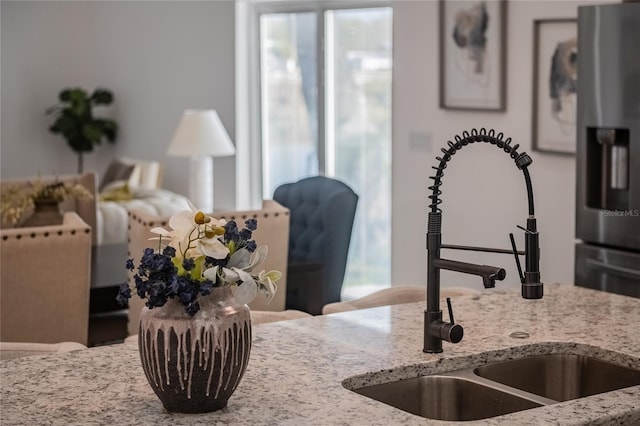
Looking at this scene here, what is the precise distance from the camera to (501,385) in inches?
93.8

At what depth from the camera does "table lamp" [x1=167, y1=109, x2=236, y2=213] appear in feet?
24.4

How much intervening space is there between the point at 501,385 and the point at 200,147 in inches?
208

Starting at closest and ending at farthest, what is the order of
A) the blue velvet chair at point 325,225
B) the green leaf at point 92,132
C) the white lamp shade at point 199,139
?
the blue velvet chair at point 325,225 < the white lamp shade at point 199,139 < the green leaf at point 92,132

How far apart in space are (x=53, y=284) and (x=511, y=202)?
246 cm

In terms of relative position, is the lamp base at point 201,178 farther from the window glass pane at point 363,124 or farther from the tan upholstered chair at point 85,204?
the tan upholstered chair at point 85,204

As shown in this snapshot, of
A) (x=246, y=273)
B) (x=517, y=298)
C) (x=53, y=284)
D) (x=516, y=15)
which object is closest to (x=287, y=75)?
(x=516, y=15)

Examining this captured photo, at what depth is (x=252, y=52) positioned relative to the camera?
874 centimetres

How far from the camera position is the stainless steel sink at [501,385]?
2.34 metres

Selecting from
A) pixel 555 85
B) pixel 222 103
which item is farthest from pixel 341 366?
pixel 222 103

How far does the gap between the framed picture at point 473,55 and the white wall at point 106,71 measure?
12.0ft

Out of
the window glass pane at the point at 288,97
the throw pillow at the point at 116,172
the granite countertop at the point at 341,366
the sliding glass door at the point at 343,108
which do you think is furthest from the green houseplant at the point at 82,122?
the granite countertop at the point at 341,366

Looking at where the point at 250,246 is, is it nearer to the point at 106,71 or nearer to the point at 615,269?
the point at 615,269

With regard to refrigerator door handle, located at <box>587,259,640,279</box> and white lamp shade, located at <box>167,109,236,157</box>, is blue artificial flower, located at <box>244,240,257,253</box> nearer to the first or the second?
refrigerator door handle, located at <box>587,259,640,279</box>

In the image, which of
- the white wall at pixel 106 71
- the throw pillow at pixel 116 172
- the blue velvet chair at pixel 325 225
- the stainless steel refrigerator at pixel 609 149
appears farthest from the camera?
the white wall at pixel 106 71
